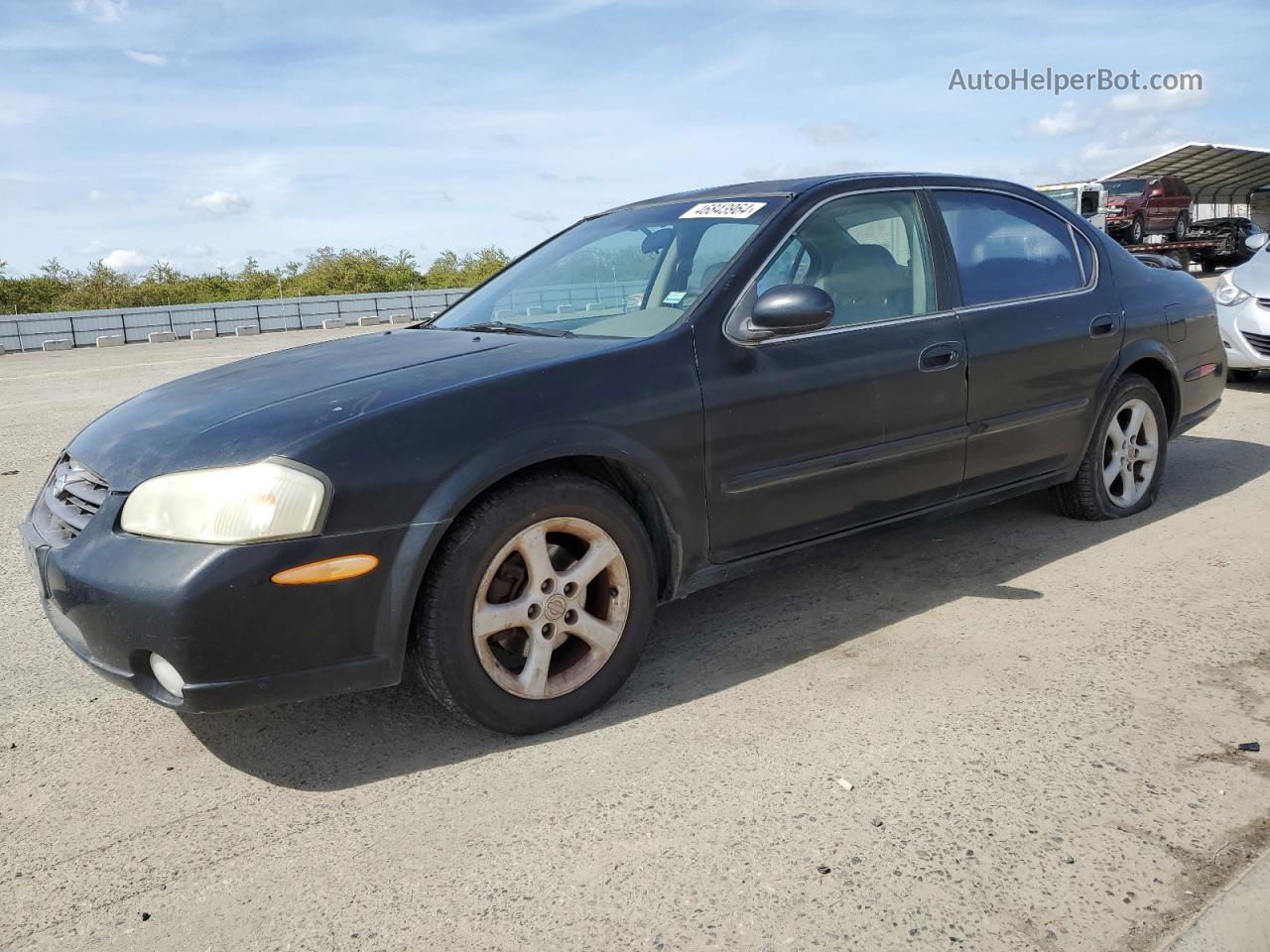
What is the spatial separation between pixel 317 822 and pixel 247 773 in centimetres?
38

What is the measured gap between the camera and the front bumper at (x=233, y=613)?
2490 mm

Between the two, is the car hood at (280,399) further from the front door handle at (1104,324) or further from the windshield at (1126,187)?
the windshield at (1126,187)

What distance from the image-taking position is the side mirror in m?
3.23

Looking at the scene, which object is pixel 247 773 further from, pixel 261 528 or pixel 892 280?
pixel 892 280

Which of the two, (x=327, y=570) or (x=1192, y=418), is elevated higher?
(x=327, y=570)

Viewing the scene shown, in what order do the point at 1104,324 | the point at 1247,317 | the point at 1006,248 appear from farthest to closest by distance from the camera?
the point at 1247,317, the point at 1104,324, the point at 1006,248

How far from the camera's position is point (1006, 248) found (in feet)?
14.1

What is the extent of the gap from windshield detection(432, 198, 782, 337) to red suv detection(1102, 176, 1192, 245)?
2682cm

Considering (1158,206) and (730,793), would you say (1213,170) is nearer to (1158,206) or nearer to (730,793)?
(1158,206)

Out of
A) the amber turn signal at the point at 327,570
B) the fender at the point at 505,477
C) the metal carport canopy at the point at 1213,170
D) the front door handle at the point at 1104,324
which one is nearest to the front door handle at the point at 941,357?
the front door handle at the point at 1104,324

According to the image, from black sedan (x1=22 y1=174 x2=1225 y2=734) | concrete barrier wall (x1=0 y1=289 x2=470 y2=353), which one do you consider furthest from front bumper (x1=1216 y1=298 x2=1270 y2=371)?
concrete barrier wall (x1=0 y1=289 x2=470 y2=353)

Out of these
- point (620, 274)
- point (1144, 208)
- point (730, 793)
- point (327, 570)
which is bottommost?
point (730, 793)

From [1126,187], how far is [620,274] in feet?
93.7

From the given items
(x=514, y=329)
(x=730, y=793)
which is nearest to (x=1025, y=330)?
(x=514, y=329)
